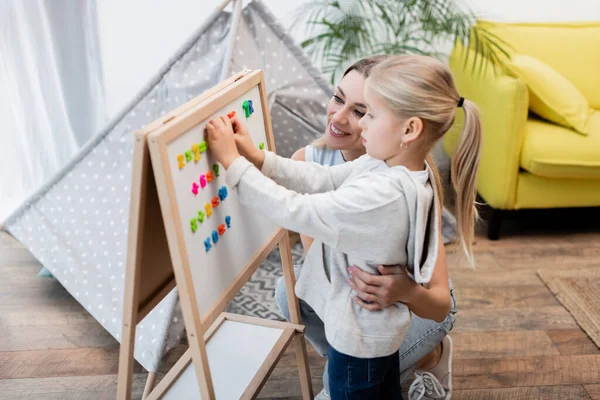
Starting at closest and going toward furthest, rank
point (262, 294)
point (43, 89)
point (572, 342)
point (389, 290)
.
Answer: point (389, 290), point (572, 342), point (262, 294), point (43, 89)

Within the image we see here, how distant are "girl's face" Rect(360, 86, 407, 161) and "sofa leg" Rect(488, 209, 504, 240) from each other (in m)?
1.73

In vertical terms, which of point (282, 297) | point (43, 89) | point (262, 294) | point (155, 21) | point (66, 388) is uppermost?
point (155, 21)

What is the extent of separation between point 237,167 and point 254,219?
0.99 feet

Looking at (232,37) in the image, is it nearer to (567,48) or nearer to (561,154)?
(561,154)

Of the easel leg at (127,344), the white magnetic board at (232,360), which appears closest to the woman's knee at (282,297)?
the white magnetic board at (232,360)

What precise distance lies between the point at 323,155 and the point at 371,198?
2.10 feet

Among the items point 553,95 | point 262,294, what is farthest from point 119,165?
point 553,95

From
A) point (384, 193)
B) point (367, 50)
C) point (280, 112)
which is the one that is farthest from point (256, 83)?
point (367, 50)

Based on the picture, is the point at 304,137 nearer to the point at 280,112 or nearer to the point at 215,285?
the point at 280,112

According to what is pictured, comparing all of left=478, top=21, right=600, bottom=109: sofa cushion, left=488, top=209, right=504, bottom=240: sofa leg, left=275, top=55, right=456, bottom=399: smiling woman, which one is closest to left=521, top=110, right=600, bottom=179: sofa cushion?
left=488, top=209, right=504, bottom=240: sofa leg

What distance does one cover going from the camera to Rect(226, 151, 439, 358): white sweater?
3.67ft

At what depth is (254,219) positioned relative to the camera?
55.6 inches

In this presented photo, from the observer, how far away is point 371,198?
112 centimetres

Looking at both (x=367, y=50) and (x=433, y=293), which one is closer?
(x=433, y=293)
